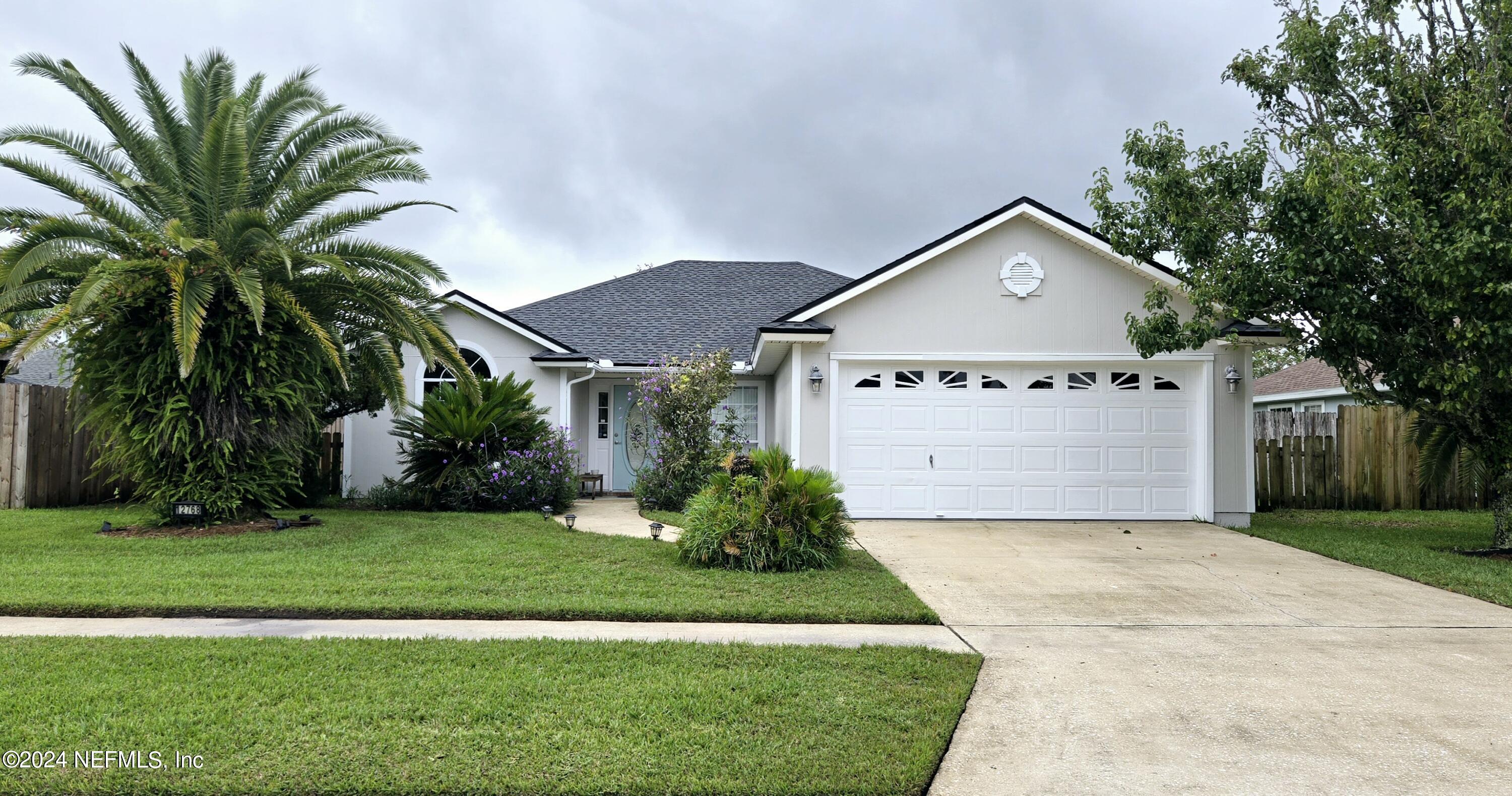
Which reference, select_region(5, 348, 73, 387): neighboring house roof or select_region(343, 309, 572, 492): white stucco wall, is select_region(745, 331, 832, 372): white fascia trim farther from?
select_region(5, 348, 73, 387): neighboring house roof

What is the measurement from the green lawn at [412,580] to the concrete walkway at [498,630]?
127 mm

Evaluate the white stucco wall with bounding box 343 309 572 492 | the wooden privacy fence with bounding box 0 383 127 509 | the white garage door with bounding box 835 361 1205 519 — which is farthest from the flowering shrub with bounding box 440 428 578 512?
the wooden privacy fence with bounding box 0 383 127 509

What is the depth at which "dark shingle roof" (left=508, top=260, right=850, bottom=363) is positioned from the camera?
16.5m

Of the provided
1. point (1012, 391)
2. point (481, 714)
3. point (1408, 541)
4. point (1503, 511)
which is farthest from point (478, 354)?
point (1503, 511)

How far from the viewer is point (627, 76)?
53.0ft

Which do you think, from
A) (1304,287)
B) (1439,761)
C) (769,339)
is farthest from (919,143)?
(1439,761)

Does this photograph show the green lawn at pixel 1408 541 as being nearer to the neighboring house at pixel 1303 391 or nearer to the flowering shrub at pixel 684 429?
the neighboring house at pixel 1303 391

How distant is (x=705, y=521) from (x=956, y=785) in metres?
5.07

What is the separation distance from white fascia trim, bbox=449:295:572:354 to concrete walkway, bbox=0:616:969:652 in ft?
29.7

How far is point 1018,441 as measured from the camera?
12492 mm

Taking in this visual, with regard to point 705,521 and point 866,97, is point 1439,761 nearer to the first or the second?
point 705,521

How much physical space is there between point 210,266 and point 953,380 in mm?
9294

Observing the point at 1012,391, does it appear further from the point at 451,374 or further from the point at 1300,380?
the point at 1300,380

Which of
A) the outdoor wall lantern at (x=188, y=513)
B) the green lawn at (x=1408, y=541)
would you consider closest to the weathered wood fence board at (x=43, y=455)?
the outdoor wall lantern at (x=188, y=513)
